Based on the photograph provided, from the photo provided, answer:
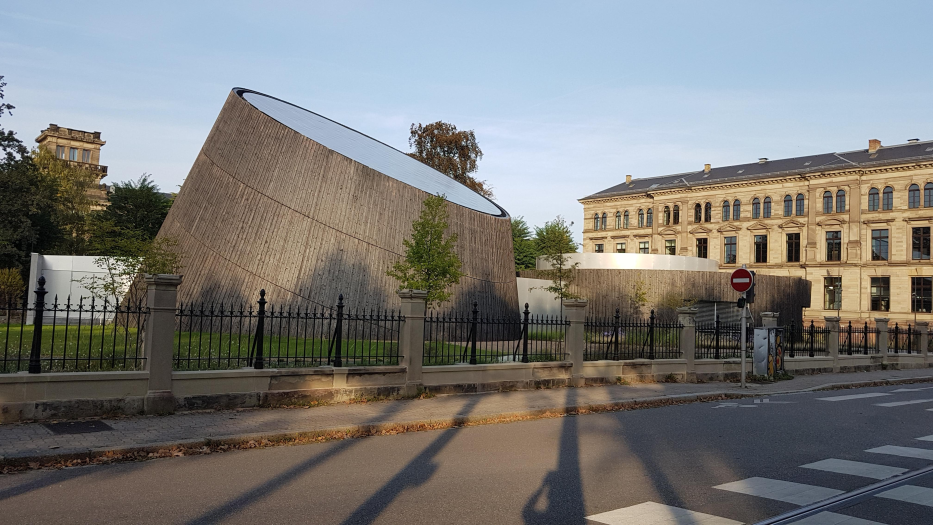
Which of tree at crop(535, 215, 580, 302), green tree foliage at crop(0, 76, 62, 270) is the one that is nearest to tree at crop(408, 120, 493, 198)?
tree at crop(535, 215, 580, 302)

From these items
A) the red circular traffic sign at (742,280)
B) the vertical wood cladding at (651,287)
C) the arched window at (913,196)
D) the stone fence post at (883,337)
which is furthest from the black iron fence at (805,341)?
the arched window at (913,196)

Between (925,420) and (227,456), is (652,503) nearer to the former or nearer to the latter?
(227,456)

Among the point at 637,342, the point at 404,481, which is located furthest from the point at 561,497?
the point at 637,342

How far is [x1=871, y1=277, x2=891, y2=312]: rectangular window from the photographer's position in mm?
71625

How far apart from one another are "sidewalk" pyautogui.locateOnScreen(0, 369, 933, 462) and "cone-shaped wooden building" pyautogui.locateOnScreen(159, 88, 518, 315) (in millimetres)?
8847

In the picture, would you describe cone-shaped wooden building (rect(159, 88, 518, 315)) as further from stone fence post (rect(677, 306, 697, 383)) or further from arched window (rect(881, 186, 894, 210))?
arched window (rect(881, 186, 894, 210))

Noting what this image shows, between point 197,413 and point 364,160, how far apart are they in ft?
53.1

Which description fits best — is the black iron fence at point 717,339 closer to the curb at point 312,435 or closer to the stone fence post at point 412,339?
the curb at point 312,435

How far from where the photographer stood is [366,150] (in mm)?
28719

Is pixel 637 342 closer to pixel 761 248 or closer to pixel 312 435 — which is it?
pixel 312 435

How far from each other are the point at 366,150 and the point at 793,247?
63.5 metres

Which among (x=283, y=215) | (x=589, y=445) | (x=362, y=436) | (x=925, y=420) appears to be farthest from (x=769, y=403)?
(x=283, y=215)

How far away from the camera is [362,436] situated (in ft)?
34.9

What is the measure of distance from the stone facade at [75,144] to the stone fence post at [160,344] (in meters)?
93.2
